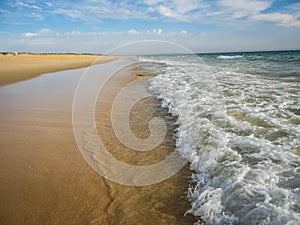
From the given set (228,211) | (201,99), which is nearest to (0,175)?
(228,211)

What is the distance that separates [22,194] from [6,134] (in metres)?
2.55

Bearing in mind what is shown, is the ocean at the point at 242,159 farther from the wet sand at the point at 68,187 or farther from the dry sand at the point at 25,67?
the dry sand at the point at 25,67

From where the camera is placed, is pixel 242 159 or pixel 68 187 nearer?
pixel 68 187

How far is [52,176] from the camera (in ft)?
11.0

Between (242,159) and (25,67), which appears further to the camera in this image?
(25,67)

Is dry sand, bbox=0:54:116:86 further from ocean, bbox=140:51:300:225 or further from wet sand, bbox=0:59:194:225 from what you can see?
ocean, bbox=140:51:300:225

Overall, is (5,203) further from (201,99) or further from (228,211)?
(201,99)

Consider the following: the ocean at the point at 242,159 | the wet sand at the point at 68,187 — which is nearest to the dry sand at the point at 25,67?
the wet sand at the point at 68,187

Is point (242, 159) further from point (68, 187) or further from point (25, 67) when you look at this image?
point (25, 67)

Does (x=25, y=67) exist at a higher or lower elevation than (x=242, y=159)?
higher

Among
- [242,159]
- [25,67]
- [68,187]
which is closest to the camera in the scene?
[68,187]

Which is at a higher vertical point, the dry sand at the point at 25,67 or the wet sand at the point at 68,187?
the dry sand at the point at 25,67

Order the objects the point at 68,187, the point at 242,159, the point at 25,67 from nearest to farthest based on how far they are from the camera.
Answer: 1. the point at 68,187
2. the point at 242,159
3. the point at 25,67

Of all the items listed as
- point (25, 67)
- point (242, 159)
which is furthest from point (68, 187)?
point (25, 67)
